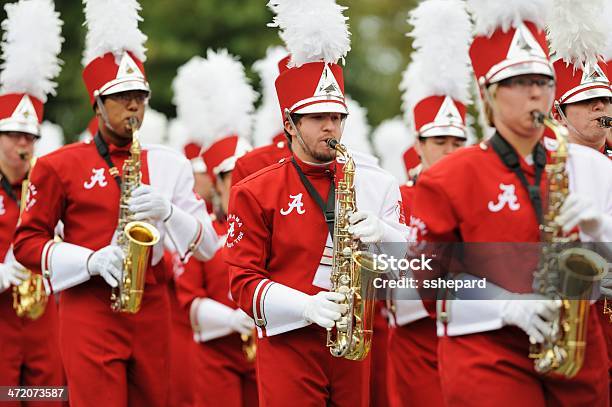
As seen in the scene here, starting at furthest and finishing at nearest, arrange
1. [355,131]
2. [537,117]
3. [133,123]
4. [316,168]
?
[355,131] < [133,123] < [316,168] < [537,117]

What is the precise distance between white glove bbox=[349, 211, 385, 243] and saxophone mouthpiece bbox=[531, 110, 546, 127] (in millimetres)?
1306

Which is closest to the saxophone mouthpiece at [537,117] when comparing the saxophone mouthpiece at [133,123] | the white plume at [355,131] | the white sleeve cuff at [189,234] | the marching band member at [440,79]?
the white sleeve cuff at [189,234]

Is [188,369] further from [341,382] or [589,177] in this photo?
[589,177]

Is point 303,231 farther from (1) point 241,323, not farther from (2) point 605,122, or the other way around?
(1) point 241,323

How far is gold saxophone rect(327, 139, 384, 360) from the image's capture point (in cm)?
646

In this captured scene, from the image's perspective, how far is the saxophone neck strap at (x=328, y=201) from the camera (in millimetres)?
6715

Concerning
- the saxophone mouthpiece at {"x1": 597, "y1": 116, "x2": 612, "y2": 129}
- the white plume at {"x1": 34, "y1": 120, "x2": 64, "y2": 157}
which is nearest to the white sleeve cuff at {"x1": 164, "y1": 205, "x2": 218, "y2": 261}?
the saxophone mouthpiece at {"x1": 597, "y1": 116, "x2": 612, "y2": 129}

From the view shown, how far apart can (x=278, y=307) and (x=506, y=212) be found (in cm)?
162

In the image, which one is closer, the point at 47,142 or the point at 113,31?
the point at 113,31

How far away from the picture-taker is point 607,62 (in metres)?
8.23

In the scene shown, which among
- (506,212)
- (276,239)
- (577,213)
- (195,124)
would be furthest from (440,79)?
(577,213)

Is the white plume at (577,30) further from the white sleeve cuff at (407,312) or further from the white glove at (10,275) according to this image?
→ the white glove at (10,275)

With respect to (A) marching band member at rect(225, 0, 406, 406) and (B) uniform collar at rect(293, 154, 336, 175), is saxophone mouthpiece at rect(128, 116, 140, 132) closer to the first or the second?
(A) marching band member at rect(225, 0, 406, 406)

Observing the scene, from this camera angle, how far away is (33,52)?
32.7 feet
